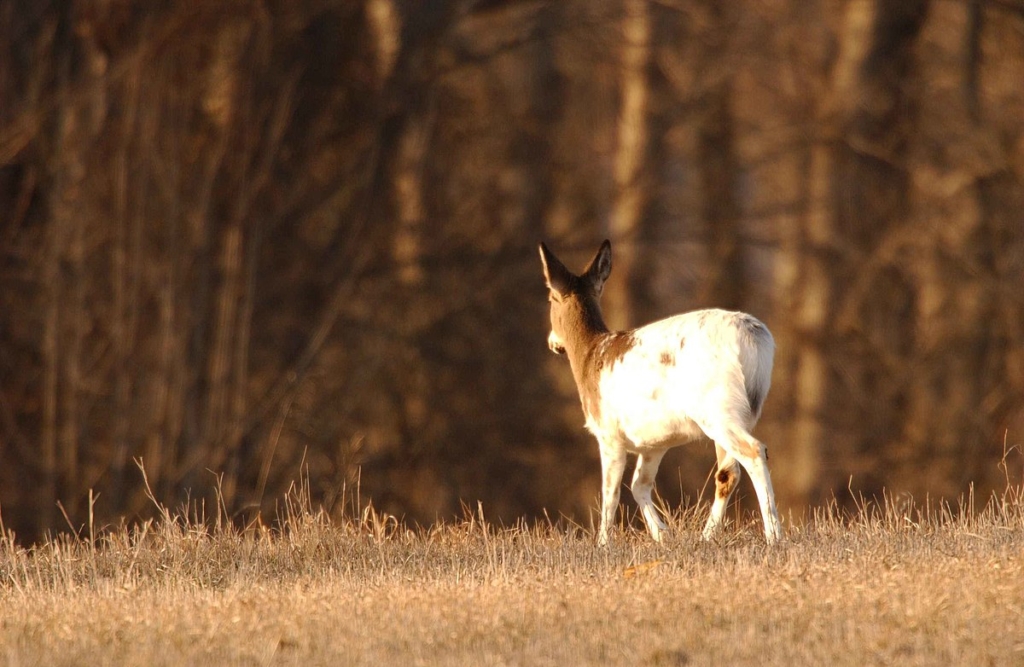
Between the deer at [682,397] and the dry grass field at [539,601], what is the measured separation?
0.39m

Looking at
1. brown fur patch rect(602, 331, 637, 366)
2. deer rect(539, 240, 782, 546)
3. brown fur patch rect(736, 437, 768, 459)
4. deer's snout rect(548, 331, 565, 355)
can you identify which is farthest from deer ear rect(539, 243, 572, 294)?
brown fur patch rect(736, 437, 768, 459)

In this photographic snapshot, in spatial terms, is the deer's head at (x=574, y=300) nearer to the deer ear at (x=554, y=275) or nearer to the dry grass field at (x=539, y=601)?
the deer ear at (x=554, y=275)

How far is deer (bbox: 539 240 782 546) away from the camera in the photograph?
1015cm

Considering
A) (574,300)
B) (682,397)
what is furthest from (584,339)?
(682,397)

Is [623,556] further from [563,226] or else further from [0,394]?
[563,226]

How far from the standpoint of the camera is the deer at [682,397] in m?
10.1

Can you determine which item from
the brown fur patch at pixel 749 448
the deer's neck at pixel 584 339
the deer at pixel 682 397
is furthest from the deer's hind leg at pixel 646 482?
the brown fur patch at pixel 749 448

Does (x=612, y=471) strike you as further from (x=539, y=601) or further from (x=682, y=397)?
(x=539, y=601)

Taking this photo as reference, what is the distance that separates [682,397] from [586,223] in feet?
61.9

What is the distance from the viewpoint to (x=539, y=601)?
26.2ft

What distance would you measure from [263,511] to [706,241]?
27.3 ft

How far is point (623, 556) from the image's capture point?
9.52 m

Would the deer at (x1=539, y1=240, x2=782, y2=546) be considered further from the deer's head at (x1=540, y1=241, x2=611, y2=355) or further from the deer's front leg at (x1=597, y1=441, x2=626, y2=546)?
the deer's head at (x1=540, y1=241, x2=611, y2=355)

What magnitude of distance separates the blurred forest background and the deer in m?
15.7
